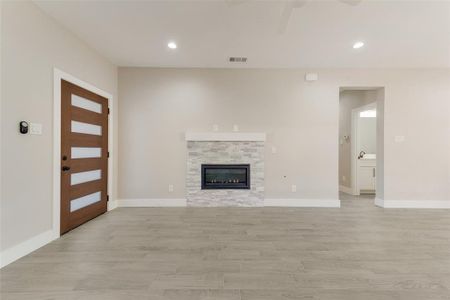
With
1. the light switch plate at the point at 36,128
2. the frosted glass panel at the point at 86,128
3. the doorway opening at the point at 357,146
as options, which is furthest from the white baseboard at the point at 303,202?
the light switch plate at the point at 36,128

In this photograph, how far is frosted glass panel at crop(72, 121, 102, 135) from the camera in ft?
10.7

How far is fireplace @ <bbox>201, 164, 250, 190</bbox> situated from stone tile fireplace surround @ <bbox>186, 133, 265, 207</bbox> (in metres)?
0.08

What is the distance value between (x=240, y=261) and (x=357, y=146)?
4808 mm

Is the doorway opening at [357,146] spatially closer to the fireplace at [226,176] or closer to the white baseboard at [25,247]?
the fireplace at [226,176]

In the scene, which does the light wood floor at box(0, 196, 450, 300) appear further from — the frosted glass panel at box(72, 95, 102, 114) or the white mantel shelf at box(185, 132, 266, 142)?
the frosted glass panel at box(72, 95, 102, 114)

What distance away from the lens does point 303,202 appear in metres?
4.49

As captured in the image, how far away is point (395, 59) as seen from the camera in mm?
4016

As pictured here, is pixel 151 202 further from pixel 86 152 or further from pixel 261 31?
pixel 261 31

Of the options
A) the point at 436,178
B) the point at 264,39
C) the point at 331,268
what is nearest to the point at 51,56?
the point at 264,39

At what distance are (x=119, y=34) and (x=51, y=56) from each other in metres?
0.89

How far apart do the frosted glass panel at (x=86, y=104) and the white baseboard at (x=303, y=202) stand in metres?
3.46

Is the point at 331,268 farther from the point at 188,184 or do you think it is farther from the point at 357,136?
the point at 357,136

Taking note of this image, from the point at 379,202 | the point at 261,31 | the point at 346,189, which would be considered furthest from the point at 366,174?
the point at 261,31

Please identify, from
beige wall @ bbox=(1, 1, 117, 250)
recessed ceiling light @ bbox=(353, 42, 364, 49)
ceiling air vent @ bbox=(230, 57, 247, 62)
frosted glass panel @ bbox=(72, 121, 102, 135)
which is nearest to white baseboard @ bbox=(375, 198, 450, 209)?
recessed ceiling light @ bbox=(353, 42, 364, 49)
